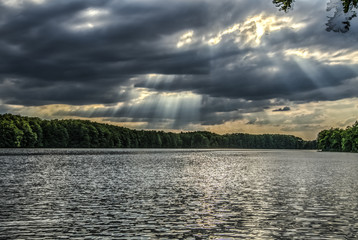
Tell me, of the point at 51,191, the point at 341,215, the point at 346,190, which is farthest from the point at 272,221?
the point at 51,191

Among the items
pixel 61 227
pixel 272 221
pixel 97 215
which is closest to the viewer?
pixel 61 227

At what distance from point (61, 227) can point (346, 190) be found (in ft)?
108

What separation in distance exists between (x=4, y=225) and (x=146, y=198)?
600 inches

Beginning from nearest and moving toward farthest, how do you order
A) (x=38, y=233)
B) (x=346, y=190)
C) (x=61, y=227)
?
(x=38, y=233)
(x=61, y=227)
(x=346, y=190)

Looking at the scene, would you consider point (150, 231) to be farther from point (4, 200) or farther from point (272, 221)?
point (4, 200)

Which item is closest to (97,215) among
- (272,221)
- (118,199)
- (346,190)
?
(118,199)

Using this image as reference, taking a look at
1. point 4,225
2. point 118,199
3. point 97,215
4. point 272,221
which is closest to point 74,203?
point 118,199

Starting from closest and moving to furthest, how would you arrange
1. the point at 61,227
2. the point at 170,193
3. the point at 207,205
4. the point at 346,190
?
the point at 61,227
the point at 207,205
the point at 170,193
the point at 346,190

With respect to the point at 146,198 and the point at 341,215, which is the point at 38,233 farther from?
the point at 341,215

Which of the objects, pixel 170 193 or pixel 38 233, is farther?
pixel 170 193

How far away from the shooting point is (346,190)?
148 feet

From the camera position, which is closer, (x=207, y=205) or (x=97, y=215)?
(x=97, y=215)

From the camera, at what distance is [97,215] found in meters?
28.3

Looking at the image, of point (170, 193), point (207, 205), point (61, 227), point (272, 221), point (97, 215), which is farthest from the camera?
point (170, 193)
